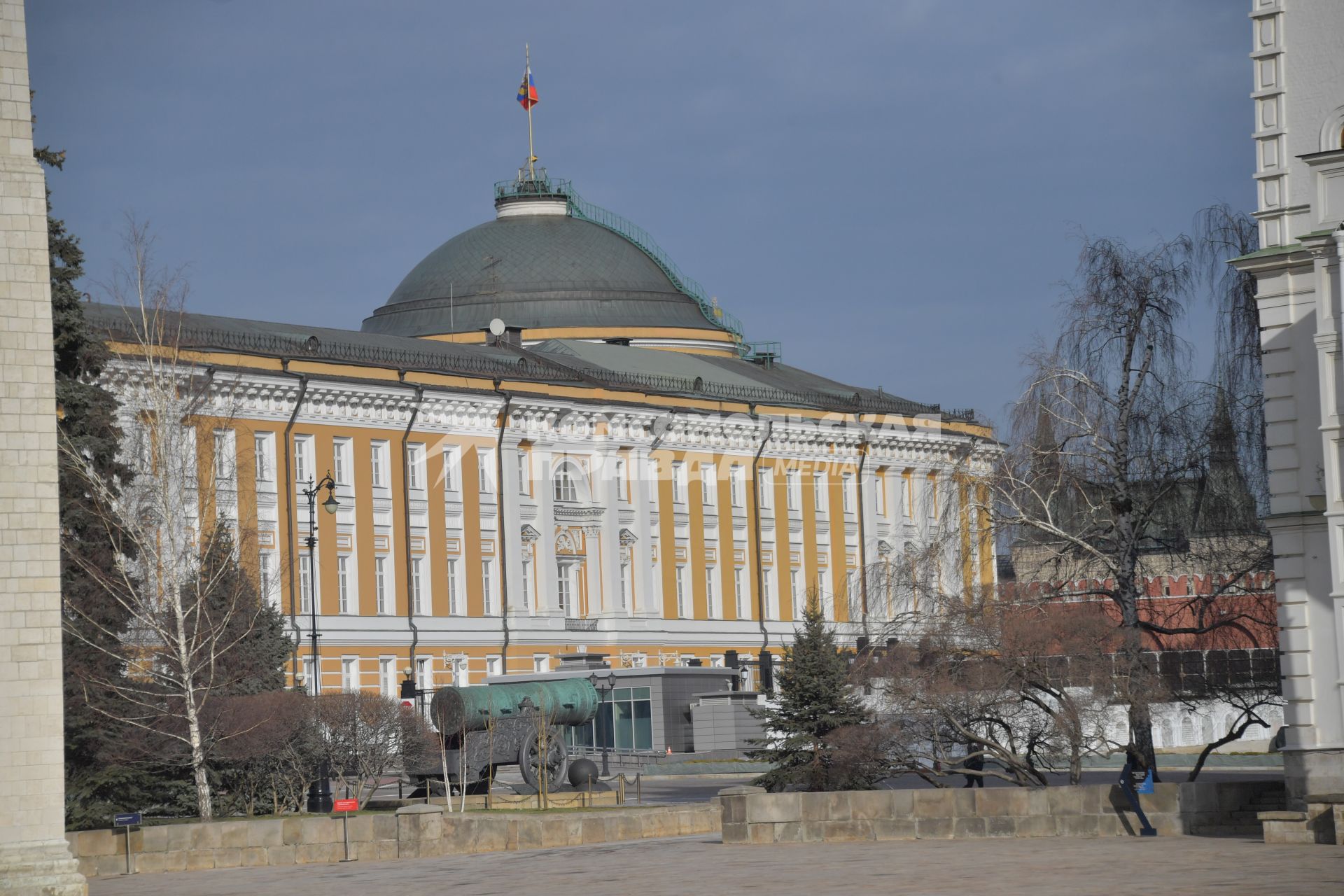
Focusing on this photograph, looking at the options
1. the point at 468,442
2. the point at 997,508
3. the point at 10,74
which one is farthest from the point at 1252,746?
the point at 10,74

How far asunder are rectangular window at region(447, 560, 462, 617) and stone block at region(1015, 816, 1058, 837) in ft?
145

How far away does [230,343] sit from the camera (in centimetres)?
6719

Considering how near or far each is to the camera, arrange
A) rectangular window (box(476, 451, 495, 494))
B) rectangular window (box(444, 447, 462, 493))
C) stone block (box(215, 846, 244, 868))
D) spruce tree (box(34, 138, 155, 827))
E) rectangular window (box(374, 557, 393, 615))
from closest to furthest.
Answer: stone block (box(215, 846, 244, 868)), spruce tree (box(34, 138, 155, 827)), rectangular window (box(374, 557, 393, 615)), rectangular window (box(444, 447, 462, 493)), rectangular window (box(476, 451, 495, 494))

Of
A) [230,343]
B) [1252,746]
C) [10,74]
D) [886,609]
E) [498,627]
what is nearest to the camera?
[10,74]

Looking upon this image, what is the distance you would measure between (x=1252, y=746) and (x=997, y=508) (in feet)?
71.5

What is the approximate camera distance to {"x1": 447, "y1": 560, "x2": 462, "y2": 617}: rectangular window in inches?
2855

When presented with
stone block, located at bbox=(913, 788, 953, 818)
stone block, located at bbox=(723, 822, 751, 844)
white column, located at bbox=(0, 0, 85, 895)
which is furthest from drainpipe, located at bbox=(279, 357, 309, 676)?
white column, located at bbox=(0, 0, 85, 895)

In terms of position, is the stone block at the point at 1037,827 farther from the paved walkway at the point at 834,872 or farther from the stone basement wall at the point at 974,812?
the paved walkway at the point at 834,872

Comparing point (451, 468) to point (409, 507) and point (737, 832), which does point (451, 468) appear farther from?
point (737, 832)

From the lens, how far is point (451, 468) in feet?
240

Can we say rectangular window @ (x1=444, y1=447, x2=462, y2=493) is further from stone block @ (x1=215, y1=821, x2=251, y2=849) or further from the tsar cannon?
stone block @ (x1=215, y1=821, x2=251, y2=849)

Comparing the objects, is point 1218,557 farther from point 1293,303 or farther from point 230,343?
point 230,343

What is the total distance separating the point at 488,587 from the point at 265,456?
10.2 metres

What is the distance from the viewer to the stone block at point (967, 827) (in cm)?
2989
